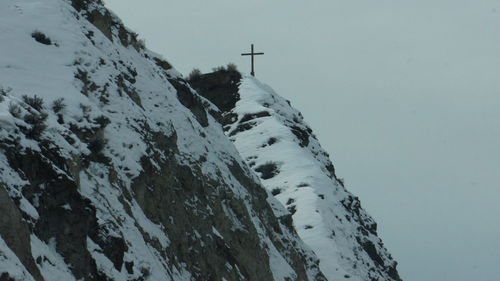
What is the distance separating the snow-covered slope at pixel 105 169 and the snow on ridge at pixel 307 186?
12564mm

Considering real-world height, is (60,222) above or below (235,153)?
above

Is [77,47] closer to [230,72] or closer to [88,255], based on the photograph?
[88,255]

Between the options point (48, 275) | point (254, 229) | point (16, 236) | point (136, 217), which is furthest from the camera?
point (254, 229)

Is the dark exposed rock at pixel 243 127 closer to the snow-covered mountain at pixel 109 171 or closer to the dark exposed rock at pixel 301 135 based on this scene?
the dark exposed rock at pixel 301 135

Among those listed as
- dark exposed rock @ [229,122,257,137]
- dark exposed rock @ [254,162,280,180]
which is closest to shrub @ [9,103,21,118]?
dark exposed rock @ [254,162,280,180]

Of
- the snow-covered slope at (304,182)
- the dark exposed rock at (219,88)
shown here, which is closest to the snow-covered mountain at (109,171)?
the snow-covered slope at (304,182)

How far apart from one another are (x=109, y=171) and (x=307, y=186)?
30.1 m

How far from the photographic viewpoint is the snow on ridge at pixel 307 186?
44.1m

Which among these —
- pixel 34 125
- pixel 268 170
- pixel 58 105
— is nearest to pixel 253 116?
pixel 268 170

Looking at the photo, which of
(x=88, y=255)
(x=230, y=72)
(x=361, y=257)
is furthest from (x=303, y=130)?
(x=88, y=255)

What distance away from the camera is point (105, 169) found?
18.2 m

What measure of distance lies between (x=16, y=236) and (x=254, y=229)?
16.8 meters

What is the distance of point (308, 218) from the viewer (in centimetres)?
4547

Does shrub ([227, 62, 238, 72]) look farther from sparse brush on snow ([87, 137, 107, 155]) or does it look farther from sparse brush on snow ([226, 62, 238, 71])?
sparse brush on snow ([87, 137, 107, 155])
